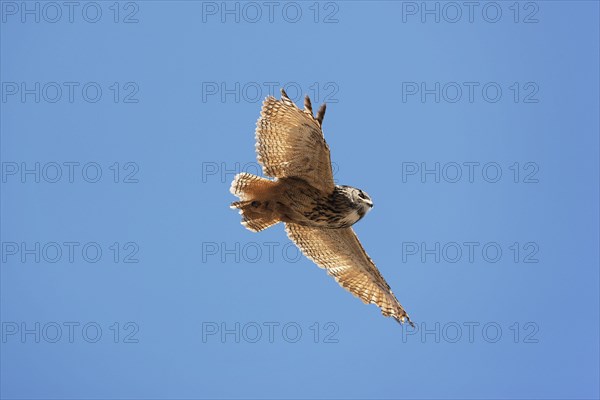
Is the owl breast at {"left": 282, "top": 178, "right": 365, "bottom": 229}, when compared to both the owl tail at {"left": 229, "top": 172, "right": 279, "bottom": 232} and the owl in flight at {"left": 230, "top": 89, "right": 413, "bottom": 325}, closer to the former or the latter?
the owl in flight at {"left": 230, "top": 89, "right": 413, "bottom": 325}

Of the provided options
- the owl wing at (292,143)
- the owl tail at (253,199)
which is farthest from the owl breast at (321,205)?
the owl tail at (253,199)

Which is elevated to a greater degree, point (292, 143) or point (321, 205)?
point (292, 143)

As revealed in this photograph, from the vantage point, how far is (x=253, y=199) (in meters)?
12.8

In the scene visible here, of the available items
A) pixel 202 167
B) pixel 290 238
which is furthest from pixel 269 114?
pixel 202 167

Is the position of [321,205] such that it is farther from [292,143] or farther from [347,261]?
[347,261]

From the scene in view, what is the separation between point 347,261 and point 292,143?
2.49m

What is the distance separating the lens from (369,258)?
46.0 feet

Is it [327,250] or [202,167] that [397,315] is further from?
[202,167]

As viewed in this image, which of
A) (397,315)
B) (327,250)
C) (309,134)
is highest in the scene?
(309,134)

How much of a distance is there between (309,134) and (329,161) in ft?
1.32

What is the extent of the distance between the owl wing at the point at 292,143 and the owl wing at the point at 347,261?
155cm

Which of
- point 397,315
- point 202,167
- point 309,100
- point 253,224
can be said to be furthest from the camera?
point 202,167

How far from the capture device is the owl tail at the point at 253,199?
12.6 metres

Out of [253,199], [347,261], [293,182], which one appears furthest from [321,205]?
[347,261]
